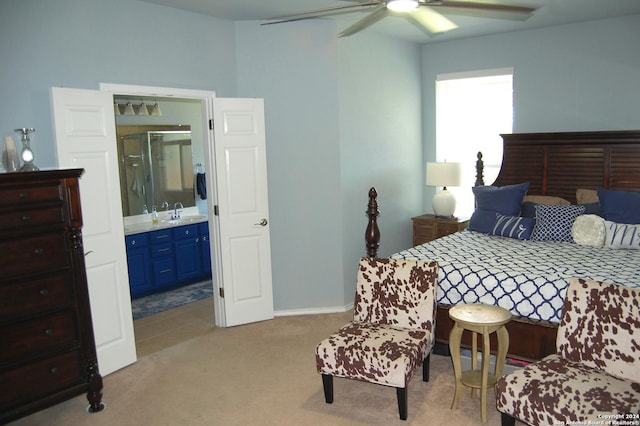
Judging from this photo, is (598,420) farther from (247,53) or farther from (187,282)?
(187,282)

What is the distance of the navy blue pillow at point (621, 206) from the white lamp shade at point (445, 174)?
1.49 metres

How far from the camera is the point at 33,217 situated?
301 cm

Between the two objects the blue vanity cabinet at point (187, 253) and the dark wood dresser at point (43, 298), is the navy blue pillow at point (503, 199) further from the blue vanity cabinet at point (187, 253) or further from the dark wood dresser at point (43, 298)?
the dark wood dresser at point (43, 298)

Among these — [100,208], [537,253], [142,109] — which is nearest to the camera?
[100,208]

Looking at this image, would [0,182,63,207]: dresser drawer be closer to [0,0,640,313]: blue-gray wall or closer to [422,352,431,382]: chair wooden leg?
[0,0,640,313]: blue-gray wall

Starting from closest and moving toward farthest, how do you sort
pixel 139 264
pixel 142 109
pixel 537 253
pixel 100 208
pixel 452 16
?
1. pixel 100 208
2. pixel 537 253
3. pixel 452 16
4. pixel 139 264
5. pixel 142 109

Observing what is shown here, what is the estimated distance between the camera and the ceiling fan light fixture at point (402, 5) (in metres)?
2.75

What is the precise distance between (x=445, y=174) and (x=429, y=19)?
2.61 m

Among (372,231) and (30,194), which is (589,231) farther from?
(30,194)

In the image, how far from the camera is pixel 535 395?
2.52 meters

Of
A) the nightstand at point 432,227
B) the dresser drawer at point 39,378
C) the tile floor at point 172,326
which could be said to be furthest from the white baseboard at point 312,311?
the dresser drawer at point 39,378

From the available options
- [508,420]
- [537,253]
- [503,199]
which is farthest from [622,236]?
[508,420]

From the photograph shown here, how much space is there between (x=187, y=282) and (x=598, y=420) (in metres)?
4.85

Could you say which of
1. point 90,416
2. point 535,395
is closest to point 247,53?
point 90,416
